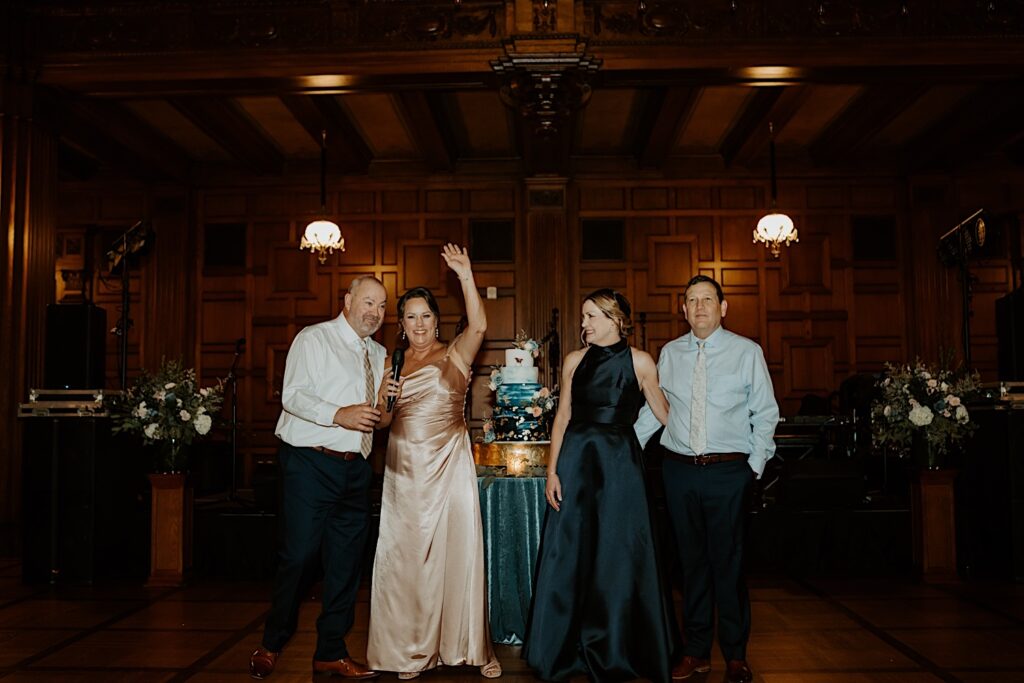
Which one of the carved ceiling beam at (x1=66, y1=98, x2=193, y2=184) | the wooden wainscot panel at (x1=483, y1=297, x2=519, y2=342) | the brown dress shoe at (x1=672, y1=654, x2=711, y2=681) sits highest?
the carved ceiling beam at (x1=66, y1=98, x2=193, y2=184)

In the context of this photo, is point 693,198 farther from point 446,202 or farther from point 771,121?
point 446,202

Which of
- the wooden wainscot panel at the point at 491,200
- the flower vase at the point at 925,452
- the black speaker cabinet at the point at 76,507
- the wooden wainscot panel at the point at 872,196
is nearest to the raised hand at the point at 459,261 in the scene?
the black speaker cabinet at the point at 76,507

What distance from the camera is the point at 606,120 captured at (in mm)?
9109

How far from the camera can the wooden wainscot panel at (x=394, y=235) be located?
10406mm

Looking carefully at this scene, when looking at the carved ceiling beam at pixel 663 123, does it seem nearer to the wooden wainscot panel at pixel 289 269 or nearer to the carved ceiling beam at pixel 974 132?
the carved ceiling beam at pixel 974 132

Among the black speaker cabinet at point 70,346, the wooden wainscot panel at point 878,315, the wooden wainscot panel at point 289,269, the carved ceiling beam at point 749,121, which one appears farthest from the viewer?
the wooden wainscot panel at point 289,269

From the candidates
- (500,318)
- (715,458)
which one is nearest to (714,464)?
(715,458)

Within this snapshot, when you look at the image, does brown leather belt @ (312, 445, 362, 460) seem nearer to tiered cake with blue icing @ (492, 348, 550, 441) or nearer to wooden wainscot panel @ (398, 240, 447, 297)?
tiered cake with blue icing @ (492, 348, 550, 441)

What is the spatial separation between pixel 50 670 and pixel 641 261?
7932 millimetres

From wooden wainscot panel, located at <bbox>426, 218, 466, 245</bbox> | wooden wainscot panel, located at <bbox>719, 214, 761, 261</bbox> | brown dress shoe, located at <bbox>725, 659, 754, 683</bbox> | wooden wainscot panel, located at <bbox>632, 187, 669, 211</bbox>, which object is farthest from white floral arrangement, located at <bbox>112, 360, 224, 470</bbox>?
wooden wainscot panel, located at <bbox>719, 214, 761, 261</bbox>

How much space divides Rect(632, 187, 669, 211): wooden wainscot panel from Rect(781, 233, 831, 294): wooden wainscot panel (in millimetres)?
1605

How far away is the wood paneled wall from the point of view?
10188mm

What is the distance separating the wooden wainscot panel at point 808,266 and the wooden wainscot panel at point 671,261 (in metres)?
1.14

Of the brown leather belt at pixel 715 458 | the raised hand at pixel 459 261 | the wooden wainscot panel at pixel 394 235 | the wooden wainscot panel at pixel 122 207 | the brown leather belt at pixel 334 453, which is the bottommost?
the brown leather belt at pixel 715 458
